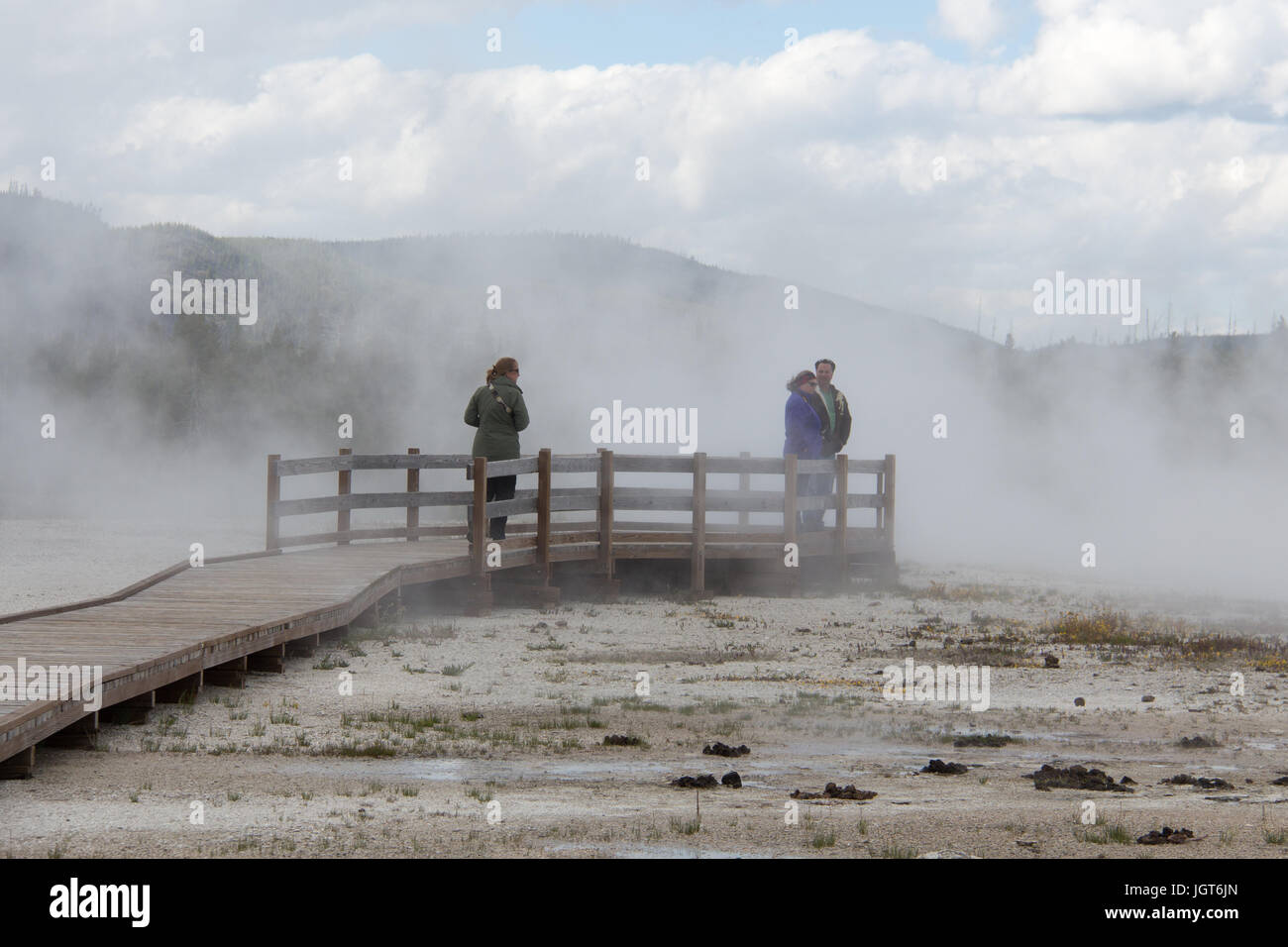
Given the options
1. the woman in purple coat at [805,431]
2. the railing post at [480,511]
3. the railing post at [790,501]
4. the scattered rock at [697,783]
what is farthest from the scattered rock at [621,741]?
the woman in purple coat at [805,431]

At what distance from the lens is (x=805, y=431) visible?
18.1 m

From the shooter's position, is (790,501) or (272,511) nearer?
(272,511)

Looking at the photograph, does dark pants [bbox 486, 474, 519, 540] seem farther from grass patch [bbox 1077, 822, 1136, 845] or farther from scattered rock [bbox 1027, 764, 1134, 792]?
grass patch [bbox 1077, 822, 1136, 845]

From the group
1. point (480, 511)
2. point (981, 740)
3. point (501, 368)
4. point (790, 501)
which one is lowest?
point (981, 740)

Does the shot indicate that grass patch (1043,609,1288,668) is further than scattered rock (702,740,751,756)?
Yes

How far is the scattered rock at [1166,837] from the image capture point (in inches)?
249

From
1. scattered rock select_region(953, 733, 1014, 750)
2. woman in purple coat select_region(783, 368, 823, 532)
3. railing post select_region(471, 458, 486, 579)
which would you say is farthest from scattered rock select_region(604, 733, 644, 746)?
woman in purple coat select_region(783, 368, 823, 532)

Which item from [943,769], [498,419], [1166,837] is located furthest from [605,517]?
[1166,837]

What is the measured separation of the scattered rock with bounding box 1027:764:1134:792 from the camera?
24.9ft

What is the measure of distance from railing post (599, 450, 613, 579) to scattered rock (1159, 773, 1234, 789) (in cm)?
942

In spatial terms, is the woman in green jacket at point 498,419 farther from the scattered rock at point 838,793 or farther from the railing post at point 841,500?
the scattered rock at point 838,793

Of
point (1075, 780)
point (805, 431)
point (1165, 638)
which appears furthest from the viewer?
point (805, 431)

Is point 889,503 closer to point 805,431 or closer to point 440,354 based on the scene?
point 805,431

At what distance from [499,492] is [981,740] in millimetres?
7832
